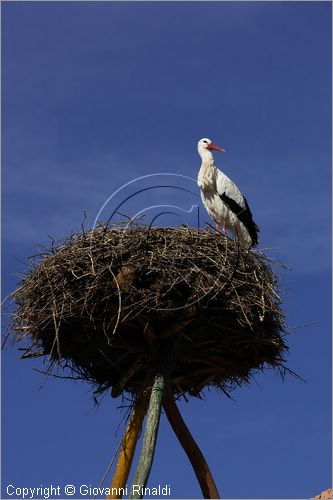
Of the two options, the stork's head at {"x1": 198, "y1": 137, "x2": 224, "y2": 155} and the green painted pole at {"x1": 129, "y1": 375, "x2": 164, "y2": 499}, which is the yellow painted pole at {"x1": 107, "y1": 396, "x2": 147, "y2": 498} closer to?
the green painted pole at {"x1": 129, "y1": 375, "x2": 164, "y2": 499}

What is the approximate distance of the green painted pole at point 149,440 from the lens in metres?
8.75

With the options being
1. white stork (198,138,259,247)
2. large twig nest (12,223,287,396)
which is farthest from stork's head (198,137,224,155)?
large twig nest (12,223,287,396)

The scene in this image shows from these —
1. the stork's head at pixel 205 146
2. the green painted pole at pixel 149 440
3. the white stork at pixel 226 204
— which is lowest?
the green painted pole at pixel 149 440

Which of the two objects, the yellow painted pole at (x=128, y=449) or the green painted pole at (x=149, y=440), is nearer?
the green painted pole at (x=149, y=440)

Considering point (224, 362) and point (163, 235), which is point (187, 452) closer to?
point (224, 362)

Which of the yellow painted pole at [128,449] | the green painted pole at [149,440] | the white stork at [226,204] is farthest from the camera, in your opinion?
the white stork at [226,204]

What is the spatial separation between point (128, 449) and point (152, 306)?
4.52ft

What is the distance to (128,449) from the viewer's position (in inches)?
371

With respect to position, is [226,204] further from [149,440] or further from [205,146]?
[149,440]

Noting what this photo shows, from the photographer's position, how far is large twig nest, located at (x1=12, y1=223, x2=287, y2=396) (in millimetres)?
9109

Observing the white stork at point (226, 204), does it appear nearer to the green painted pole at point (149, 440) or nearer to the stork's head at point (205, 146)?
the stork's head at point (205, 146)

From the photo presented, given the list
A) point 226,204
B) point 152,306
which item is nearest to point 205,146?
point 226,204

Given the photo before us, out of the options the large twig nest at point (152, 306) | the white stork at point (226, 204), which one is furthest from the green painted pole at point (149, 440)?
the white stork at point (226, 204)

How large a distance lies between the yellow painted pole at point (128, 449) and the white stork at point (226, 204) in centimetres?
346
